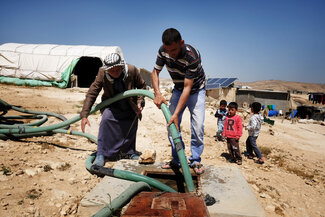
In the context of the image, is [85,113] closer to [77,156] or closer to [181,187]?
[77,156]

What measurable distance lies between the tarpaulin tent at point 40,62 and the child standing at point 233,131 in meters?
12.5

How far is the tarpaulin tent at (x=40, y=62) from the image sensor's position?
13.7m

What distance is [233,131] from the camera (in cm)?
409

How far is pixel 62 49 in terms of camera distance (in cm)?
1572

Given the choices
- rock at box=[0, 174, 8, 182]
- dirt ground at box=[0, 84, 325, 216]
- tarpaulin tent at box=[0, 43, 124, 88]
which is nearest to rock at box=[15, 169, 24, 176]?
dirt ground at box=[0, 84, 325, 216]

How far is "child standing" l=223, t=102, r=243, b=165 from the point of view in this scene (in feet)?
13.2

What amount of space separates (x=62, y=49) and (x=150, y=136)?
14.0 m

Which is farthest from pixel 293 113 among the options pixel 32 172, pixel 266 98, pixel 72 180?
pixel 32 172

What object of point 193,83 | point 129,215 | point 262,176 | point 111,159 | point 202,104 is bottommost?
point 262,176

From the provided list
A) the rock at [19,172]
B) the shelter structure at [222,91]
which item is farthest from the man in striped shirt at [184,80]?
the shelter structure at [222,91]

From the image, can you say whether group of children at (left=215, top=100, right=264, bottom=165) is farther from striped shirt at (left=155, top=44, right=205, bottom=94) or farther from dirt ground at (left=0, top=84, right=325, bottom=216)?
striped shirt at (left=155, top=44, right=205, bottom=94)

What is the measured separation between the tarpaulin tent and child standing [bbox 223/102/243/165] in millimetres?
12515

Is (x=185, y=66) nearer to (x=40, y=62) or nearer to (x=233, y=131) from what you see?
(x=233, y=131)

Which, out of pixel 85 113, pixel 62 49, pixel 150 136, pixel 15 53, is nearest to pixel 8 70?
pixel 15 53
